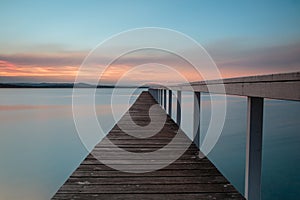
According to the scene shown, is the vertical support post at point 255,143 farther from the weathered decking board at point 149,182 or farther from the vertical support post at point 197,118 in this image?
the vertical support post at point 197,118

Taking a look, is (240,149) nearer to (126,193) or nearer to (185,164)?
(185,164)

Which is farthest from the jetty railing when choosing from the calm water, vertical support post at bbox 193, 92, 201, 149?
the calm water

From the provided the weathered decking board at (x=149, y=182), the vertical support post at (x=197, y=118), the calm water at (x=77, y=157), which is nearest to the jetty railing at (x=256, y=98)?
the weathered decking board at (x=149, y=182)

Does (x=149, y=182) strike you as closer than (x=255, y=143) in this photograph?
No

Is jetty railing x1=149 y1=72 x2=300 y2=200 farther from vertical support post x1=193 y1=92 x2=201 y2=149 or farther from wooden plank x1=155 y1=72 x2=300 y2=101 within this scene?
vertical support post x1=193 y1=92 x2=201 y2=149

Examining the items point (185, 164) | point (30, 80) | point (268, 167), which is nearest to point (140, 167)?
point (185, 164)

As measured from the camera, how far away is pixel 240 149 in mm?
7930

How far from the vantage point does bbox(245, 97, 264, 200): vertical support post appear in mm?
1289

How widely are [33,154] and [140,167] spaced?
841 centimetres

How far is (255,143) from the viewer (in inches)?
50.8

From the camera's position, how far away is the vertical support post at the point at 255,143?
4.23ft

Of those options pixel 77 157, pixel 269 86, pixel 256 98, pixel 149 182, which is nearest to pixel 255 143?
pixel 256 98

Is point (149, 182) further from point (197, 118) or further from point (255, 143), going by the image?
point (197, 118)

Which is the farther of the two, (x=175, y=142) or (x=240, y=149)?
(x=240, y=149)
